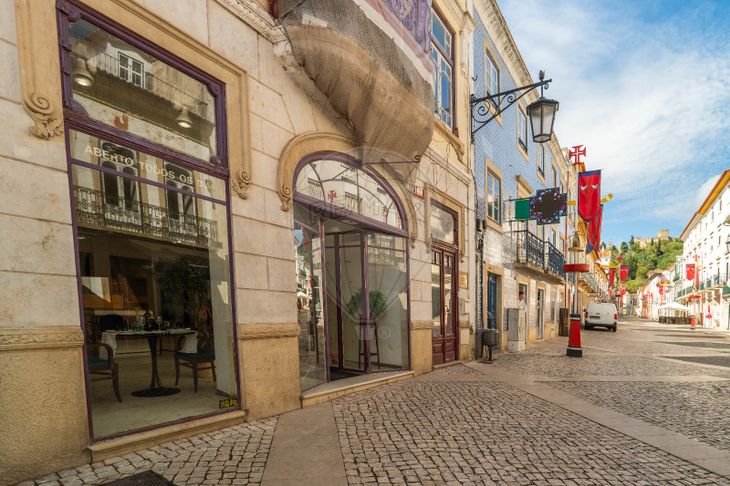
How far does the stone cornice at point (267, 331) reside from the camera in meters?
4.25

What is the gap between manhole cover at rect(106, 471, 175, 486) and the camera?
107 inches

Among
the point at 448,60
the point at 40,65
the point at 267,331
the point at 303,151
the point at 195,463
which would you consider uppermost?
the point at 448,60

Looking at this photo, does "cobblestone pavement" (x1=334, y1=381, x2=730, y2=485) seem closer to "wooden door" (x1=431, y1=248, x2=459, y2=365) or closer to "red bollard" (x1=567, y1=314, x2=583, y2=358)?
"wooden door" (x1=431, y1=248, x2=459, y2=365)

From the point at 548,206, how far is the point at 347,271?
25.9ft

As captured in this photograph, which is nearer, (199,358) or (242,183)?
(242,183)

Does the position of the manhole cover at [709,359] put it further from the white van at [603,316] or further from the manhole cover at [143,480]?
the white van at [603,316]

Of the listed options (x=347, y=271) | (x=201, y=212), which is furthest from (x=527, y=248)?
(x=201, y=212)

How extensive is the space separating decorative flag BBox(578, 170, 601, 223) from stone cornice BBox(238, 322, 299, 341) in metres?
22.5

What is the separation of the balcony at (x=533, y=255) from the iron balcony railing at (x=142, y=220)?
11609 millimetres

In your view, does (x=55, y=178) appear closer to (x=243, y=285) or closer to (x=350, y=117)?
(x=243, y=285)

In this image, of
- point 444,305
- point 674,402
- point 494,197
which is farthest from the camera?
point 494,197

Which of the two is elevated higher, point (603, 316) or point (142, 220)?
point (142, 220)

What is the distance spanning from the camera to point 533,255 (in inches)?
568

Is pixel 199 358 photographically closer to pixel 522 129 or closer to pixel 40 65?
pixel 40 65
